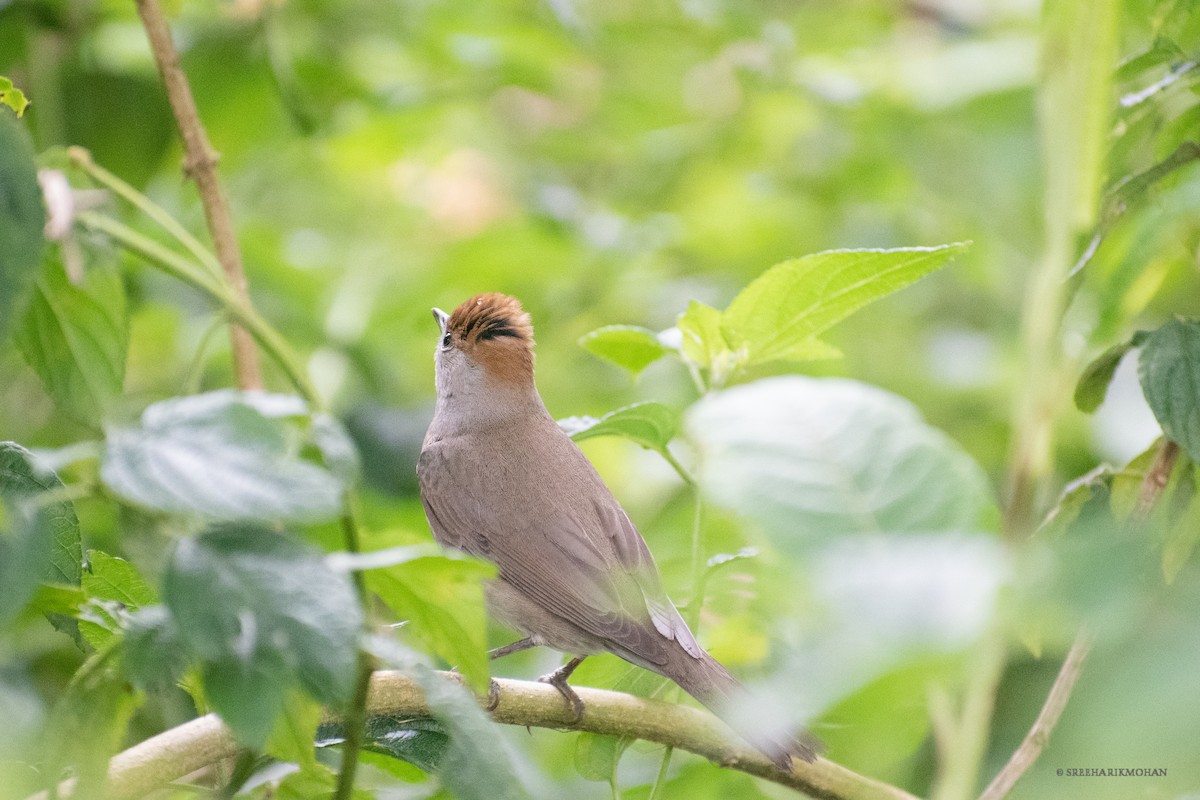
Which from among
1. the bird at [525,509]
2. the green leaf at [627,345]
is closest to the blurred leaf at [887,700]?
the green leaf at [627,345]

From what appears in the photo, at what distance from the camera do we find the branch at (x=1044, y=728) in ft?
3.68

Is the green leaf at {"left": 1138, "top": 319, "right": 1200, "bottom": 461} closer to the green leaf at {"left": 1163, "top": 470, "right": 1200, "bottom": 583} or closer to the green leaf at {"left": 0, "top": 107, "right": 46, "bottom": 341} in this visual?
the green leaf at {"left": 1163, "top": 470, "right": 1200, "bottom": 583}

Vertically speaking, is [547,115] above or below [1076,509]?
above

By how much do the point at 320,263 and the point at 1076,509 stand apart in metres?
2.55

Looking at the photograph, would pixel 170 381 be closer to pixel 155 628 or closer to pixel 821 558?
pixel 155 628

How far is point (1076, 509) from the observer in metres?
1.24

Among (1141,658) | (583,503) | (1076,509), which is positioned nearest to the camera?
(1141,658)

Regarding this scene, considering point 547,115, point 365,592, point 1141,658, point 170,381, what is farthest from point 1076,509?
point 547,115

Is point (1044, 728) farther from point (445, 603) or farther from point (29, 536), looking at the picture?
point (29, 536)

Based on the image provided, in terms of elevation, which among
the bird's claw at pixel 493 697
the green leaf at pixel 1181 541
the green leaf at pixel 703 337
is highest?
the green leaf at pixel 703 337

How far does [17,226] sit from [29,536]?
0.20 m

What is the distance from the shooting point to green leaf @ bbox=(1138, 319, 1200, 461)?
1.09 metres

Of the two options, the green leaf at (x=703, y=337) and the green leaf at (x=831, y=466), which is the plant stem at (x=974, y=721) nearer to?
the green leaf at (x=831, y=466)

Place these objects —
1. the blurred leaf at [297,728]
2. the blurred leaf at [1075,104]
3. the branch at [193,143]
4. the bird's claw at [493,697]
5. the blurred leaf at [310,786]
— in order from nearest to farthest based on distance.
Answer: the blurred leaf at [1075,104]
the blurred leaf at [297,728]
the blurred leaf at [310,786]
the bird's claw at [493,697]
the branch at [193,143]
